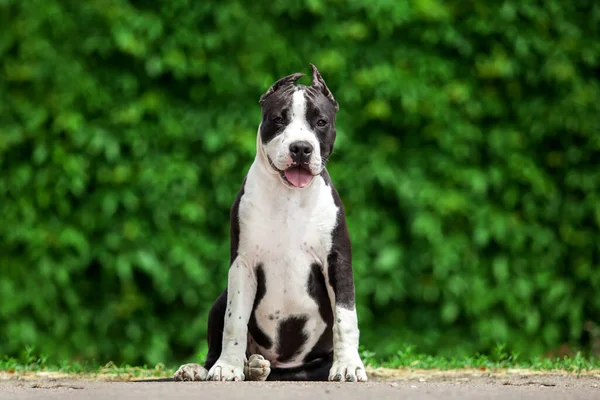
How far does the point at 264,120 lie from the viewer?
4469 millimetres

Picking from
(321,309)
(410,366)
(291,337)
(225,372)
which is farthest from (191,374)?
(410,366)

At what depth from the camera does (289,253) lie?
4328 millimetres

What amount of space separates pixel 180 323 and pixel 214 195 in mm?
1069

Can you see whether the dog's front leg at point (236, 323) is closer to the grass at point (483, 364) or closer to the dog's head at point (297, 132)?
the dog's head at point (297, 132)

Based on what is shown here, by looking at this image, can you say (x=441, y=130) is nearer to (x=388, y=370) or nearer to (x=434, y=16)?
(x=434, y=16)

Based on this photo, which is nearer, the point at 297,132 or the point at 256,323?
the point at 297,132

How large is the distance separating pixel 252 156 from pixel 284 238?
2787 mm

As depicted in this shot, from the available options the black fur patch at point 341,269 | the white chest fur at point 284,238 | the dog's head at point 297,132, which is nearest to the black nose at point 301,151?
the dog's head at point 297,132

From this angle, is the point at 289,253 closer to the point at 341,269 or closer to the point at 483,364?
the point at 341,269

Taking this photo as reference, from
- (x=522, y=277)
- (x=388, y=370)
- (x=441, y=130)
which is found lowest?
(x=388, y=370)

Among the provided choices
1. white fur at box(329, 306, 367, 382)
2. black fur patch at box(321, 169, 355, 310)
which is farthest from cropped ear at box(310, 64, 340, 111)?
white fur at box(329, 306, 367, 382)

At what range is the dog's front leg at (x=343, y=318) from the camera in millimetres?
4195

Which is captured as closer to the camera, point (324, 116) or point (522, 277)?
point (324, 116)

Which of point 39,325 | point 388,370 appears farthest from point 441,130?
point 39,325
